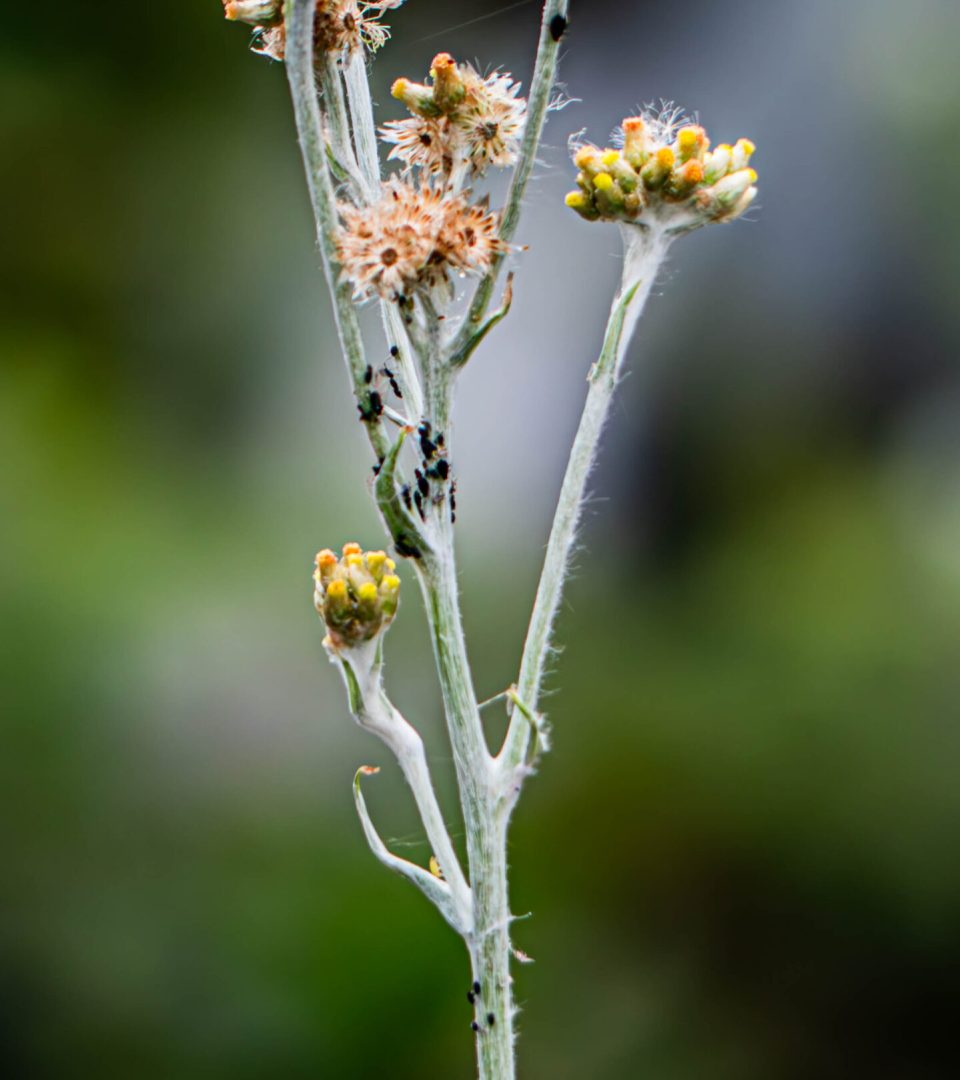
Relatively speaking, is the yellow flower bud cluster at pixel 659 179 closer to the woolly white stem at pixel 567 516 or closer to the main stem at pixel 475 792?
the woolly white stem at pixel 567 516

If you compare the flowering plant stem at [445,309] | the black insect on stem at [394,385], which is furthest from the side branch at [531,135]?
the black insect on stem at [394,385]

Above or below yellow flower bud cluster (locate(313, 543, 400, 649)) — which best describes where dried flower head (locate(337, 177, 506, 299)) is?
above

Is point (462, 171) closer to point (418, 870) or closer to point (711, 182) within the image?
point (711, 182)

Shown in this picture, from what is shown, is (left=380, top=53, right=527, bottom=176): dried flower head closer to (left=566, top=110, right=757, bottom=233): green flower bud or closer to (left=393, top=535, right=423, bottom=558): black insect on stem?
(left=566, top=110, right=757, bottom=233): green flower bud

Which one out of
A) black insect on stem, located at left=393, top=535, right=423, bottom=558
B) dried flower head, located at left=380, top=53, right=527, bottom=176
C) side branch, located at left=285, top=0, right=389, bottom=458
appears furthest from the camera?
dried flower head, located at left=380, top=53, right=527, bottom=176

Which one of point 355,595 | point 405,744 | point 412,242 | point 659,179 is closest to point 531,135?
point 412,242

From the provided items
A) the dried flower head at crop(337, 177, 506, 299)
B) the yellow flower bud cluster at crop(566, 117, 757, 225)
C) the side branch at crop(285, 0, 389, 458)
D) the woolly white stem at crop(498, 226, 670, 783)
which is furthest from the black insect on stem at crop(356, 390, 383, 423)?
the yellow flower bud cluster at crop(566, 117, 757, 225)
